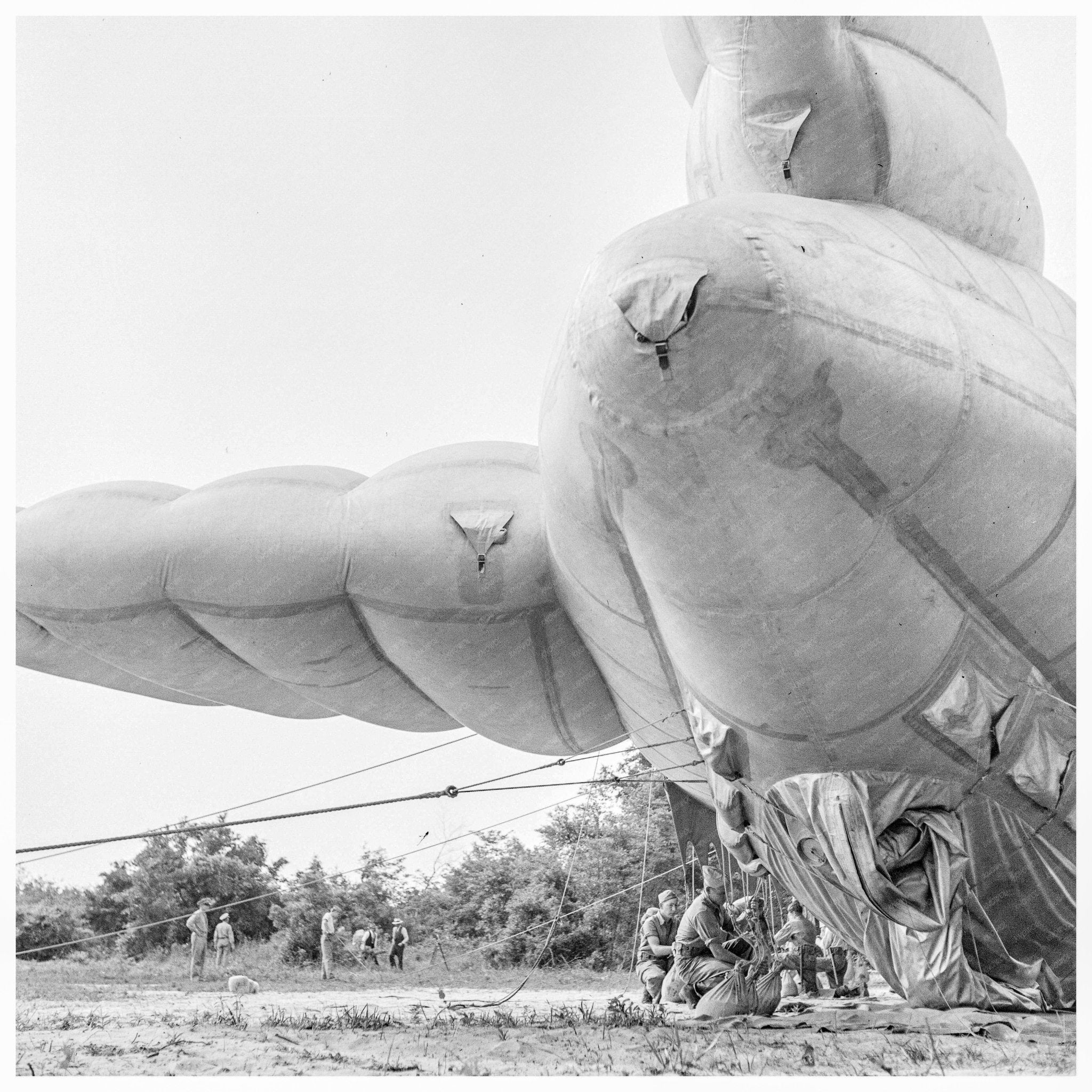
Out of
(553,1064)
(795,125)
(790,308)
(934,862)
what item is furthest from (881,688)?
(795,125)

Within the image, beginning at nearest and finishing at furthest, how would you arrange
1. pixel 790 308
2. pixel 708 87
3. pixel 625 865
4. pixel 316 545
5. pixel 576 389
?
pixel 790 308 < pixel 576 389 < pixel 708 87 < pixel 316 545 < pixel 625 865

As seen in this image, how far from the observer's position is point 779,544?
4.41 meters

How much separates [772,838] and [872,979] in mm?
7989

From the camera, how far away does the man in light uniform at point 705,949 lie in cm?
703

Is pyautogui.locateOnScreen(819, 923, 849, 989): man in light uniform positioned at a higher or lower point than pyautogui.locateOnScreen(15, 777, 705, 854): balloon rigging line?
lower

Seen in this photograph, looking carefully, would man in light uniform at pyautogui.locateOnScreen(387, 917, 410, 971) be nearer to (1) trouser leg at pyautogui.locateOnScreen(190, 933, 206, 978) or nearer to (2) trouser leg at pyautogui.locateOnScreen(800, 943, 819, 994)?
(1) trouser leg at pyautogui.locateOnScreen(190, 933, 206, 978)

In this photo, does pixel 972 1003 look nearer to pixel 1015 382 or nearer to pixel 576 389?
pixel 1015 382

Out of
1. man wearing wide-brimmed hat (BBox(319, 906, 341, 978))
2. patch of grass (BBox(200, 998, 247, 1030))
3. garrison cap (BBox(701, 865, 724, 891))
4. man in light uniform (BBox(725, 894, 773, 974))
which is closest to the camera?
patch of grass (BBox(200, 998, 247, 1030))

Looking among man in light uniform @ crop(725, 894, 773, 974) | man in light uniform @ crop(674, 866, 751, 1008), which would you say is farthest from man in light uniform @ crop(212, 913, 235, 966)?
man in light uniform @ crop(674, 866, 751, 1008)

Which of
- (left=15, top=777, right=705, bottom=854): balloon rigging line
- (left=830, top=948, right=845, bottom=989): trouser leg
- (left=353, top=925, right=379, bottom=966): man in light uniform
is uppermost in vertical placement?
(left=15, top=777, right=705, bottom=854): balloon rigging line

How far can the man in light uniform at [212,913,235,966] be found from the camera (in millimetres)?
13406

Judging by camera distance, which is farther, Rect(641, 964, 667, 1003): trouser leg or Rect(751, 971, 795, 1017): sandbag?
Rect(641, 964, 667, 1003): trouser leg

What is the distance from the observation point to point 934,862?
4953mm

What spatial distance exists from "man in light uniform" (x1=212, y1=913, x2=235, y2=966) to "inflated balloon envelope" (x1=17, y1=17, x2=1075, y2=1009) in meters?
7.24
